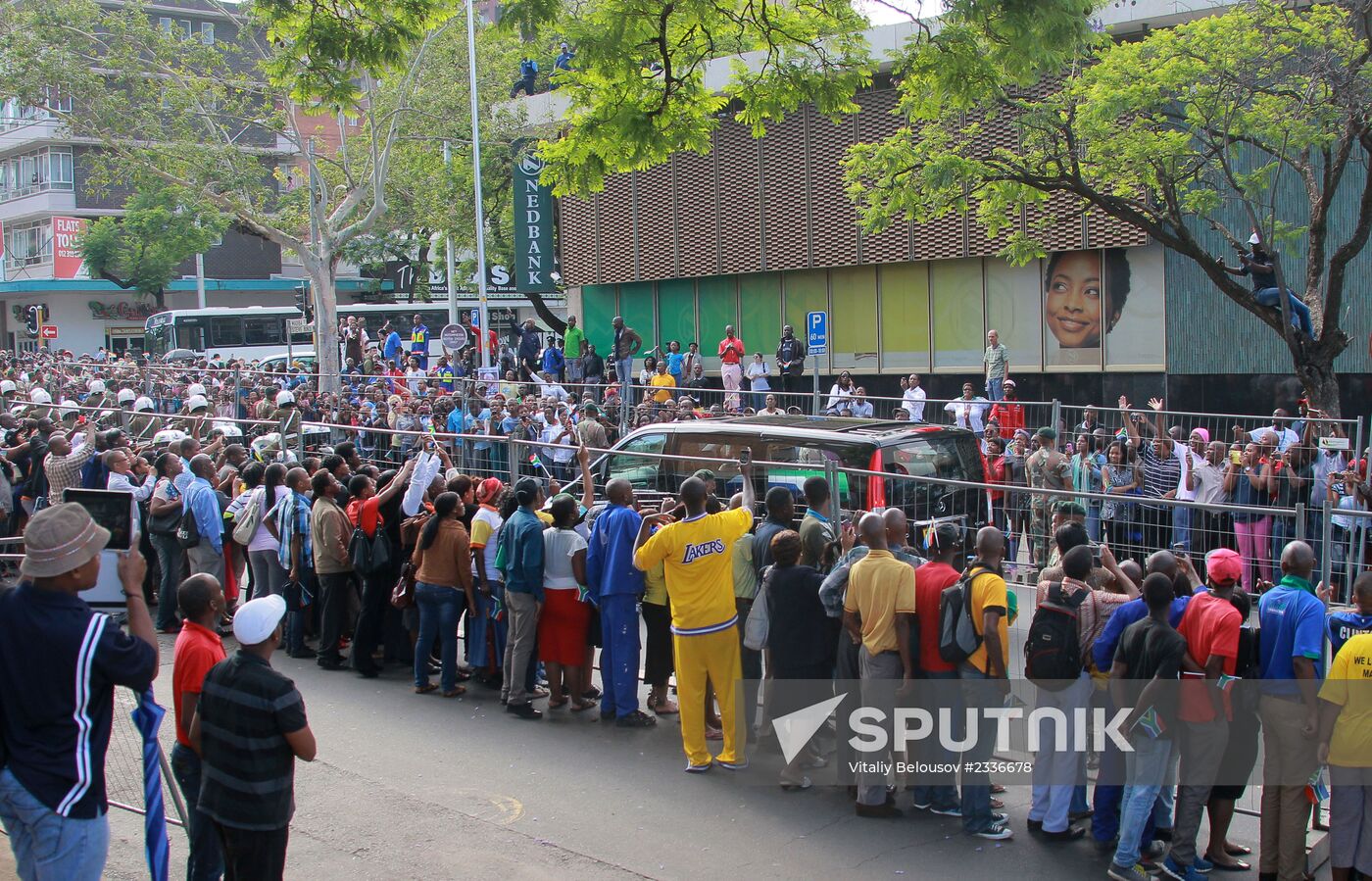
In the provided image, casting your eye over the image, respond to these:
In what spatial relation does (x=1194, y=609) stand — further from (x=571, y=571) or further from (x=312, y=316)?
(x=312, y=316)

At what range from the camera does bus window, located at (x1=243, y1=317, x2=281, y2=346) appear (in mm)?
48281

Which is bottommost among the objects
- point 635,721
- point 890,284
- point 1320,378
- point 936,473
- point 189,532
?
point 635,721

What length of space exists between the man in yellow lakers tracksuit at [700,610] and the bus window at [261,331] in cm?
4384

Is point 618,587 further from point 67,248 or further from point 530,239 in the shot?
point 67,248

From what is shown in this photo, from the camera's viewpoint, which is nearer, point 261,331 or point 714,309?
point 714,309

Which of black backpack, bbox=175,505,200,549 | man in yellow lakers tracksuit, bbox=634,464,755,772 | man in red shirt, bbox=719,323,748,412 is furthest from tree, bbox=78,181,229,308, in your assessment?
man in yellow lakers tracksuit, bbox=634,464,755,772

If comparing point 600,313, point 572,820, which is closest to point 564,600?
point 572,820

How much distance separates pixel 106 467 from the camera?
13172 mm

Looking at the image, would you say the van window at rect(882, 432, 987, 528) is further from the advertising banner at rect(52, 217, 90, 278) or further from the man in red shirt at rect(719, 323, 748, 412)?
the advertising banner at rect(52, 217, 90, 278)

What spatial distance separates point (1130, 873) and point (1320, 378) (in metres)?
10.7

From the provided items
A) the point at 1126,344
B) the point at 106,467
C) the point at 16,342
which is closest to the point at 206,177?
the point at 106,467

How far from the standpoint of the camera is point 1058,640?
670 centimetres

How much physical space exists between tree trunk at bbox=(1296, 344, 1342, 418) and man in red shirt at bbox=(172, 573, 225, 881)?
13.6 metres

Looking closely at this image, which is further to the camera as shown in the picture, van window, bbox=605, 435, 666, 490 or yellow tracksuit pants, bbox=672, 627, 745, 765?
van window, bbox=605, 435, 666, 490
